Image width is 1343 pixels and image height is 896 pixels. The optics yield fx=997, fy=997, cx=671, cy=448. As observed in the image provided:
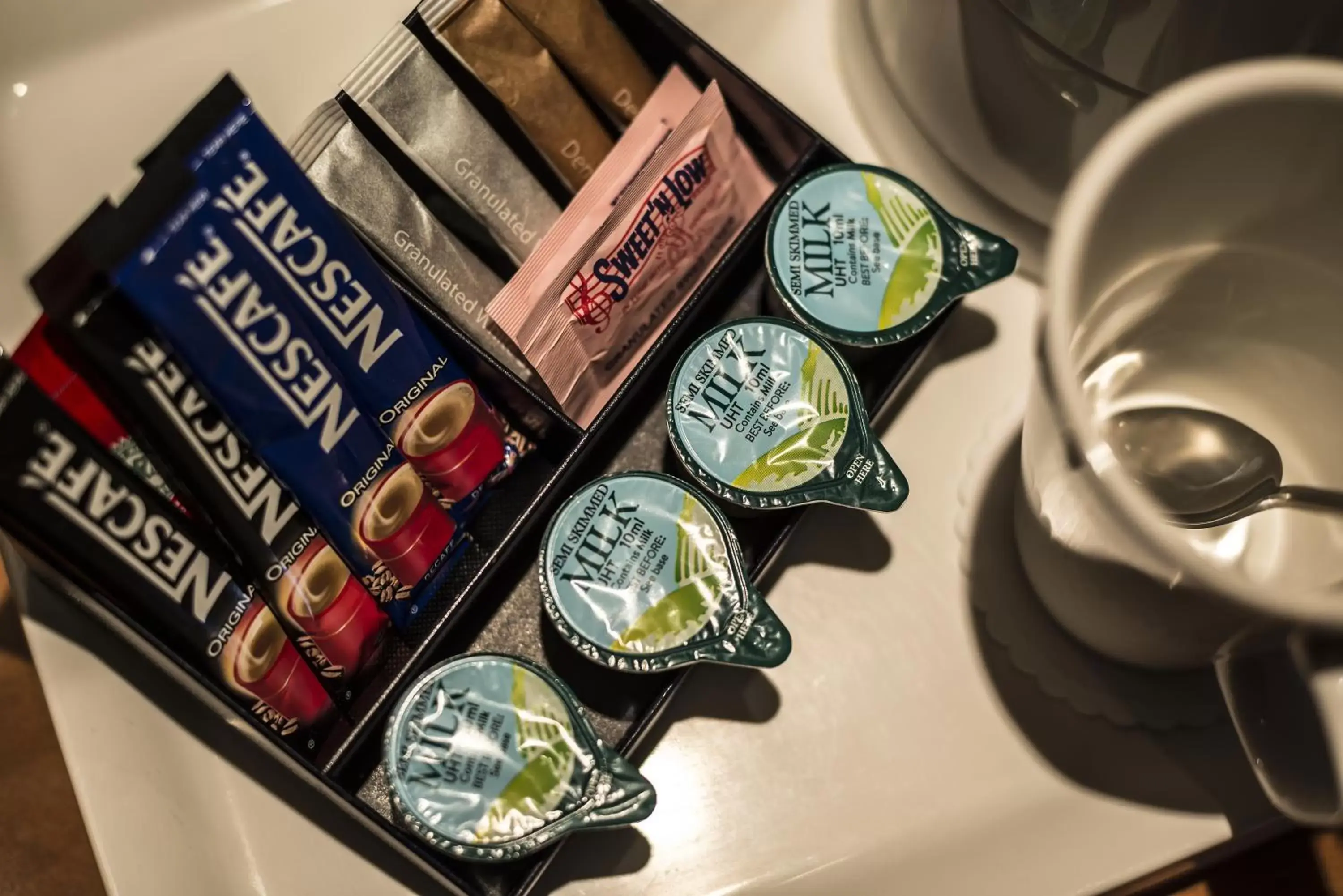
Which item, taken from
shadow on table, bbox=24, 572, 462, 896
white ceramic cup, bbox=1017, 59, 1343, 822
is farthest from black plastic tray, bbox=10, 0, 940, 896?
white ceramic cup, bbox=1017, 59, 1343, 822

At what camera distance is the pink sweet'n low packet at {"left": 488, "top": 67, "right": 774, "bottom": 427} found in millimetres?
488

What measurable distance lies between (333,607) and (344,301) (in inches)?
5.2

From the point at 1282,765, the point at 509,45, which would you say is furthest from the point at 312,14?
the point at 1282,765

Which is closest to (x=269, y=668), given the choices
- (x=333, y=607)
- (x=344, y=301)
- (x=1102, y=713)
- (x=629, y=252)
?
(x=333, y=607)

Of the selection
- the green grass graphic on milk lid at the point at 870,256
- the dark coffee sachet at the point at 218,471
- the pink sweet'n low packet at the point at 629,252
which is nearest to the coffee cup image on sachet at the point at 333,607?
the dark coffee sachet at the point at 218,471

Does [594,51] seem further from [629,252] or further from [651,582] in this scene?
[651,582]

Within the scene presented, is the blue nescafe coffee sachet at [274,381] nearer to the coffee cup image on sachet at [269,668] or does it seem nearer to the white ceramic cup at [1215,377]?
the coffee cup image on sachet at [269,668]

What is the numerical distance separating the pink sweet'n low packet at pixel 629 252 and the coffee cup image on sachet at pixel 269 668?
17cm

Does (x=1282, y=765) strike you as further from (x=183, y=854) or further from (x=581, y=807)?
(x=183, y=854)

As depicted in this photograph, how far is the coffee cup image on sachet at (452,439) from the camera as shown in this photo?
1.50ft

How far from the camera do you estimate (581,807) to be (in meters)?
0.41

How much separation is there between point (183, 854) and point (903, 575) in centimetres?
35

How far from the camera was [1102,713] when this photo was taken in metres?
0.45

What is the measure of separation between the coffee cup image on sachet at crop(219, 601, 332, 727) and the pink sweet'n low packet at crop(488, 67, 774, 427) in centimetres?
17
